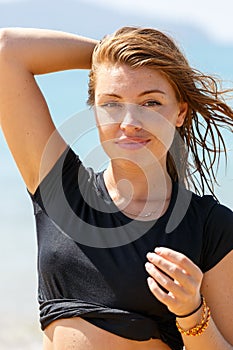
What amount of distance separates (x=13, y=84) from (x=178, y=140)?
775 mm

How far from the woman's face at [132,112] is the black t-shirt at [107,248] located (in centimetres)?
24

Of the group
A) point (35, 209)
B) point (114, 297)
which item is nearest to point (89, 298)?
point (114, 297)

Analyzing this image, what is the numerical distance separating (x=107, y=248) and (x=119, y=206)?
9.6 inches

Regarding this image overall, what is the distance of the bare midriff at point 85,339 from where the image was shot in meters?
3.18

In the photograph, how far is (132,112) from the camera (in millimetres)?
3225

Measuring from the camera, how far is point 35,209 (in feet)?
11.2

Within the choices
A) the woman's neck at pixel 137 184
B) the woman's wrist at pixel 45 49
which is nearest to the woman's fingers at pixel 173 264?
the woman's neck at pixel 137 184

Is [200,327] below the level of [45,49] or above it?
below

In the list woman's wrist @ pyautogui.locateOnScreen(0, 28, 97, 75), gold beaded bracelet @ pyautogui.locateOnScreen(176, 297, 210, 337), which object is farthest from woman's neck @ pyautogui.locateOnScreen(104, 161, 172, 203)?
gold beaded bracelet @ pyautogui.locateOnScreen(176, 297, 210, 337)

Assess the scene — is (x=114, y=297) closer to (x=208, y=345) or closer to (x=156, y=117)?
(x=208, y=345)

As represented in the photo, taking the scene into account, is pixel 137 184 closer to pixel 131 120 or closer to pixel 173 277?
pixel 131 120

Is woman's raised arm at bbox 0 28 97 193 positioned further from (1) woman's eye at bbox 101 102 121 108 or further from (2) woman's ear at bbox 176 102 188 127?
(2) woman's ear at bbox 176 102 188 127

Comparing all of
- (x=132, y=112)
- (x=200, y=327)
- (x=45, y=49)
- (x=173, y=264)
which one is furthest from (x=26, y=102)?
(x=200, y=327)

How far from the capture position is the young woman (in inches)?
126
